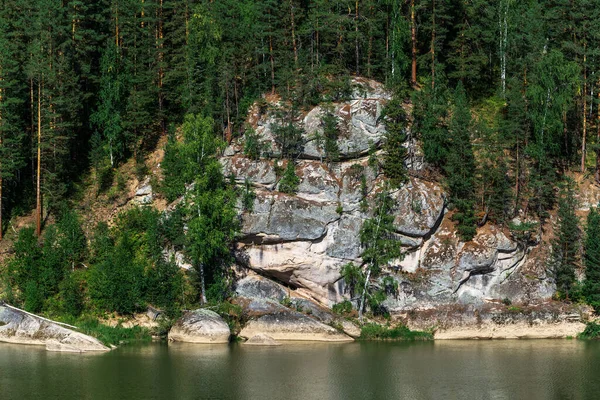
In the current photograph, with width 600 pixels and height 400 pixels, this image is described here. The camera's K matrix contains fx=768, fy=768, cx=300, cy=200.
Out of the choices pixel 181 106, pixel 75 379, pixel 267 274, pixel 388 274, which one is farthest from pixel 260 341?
pixel 181 106

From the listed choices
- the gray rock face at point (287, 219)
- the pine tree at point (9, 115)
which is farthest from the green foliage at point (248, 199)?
the pine tree at point (9, 115)

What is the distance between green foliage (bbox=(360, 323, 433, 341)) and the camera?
58.4m

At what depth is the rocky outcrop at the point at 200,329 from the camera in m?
56.1

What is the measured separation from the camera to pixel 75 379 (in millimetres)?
42781

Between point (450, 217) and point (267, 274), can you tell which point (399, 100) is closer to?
point (450, 217)

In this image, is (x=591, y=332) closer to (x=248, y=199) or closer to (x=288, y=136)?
(x=248, y=199)

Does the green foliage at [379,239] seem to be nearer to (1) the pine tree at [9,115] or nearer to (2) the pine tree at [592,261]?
(2) the pine tree at [592,261]

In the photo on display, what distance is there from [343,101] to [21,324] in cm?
3244

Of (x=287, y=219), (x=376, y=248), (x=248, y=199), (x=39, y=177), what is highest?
(x=39, y=177)

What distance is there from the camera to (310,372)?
45.5 m

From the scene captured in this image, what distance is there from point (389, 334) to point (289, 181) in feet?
49.4

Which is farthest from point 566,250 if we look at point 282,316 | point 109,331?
point 109,331

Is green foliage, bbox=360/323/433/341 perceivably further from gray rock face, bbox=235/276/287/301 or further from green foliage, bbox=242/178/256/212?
green foliage, bbox=242/178/256/212

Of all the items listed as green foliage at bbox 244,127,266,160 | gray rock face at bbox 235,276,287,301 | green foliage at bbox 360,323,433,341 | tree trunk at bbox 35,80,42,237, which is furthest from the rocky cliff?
tree trunk at bbox 35,80,42,237
